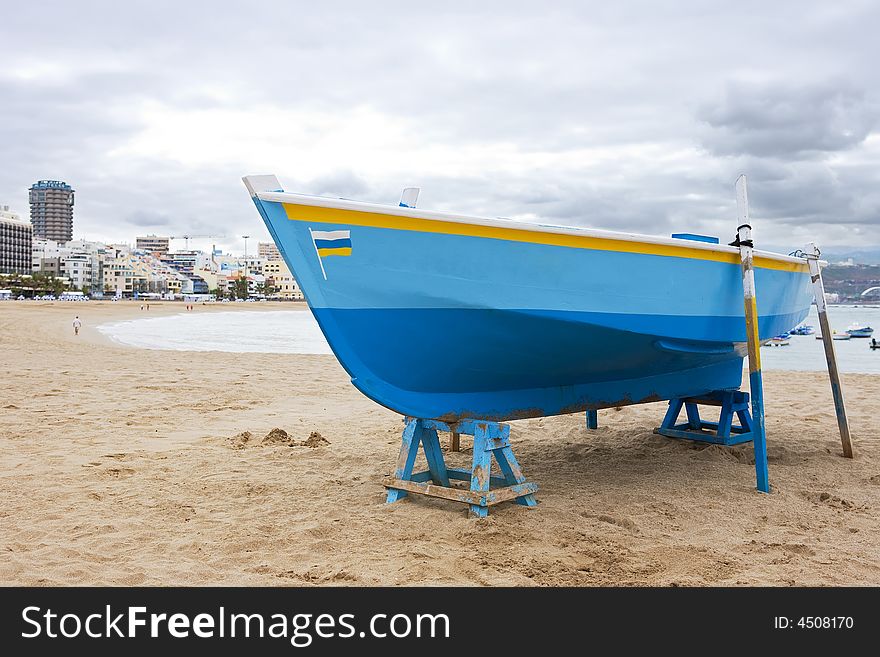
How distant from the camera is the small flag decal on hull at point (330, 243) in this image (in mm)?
3645

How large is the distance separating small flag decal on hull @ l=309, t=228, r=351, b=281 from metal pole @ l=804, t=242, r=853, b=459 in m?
3.74

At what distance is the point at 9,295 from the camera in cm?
7688

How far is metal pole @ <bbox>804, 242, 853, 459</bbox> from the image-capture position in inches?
217

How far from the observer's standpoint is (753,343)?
188 inches

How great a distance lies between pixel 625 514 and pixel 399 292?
171 centimetres

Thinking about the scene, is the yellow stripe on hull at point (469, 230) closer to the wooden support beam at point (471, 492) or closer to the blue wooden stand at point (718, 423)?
the wooden support beam at point (471, 492)

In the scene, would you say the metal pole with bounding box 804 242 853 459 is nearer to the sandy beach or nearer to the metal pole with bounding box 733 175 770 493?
the sandy beach

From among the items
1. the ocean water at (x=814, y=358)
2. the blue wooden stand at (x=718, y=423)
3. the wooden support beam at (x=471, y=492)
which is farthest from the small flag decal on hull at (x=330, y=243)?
the ocean water at (x=814, y=358)

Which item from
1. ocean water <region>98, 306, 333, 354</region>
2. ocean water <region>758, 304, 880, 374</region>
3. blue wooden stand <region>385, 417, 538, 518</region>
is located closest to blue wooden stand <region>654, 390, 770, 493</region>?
blue wooden stand <region>385, 417, 538, 518</region>

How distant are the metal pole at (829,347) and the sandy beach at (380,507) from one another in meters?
0.18

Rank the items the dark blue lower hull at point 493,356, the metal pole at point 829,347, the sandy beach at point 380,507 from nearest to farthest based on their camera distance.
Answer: the sandy beach at point 380,507, the dark blue lower hull at point 493,356, the metal pole at point 829,347

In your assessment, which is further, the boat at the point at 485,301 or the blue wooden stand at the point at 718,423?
the blue wooden stand at the point at 718,423
